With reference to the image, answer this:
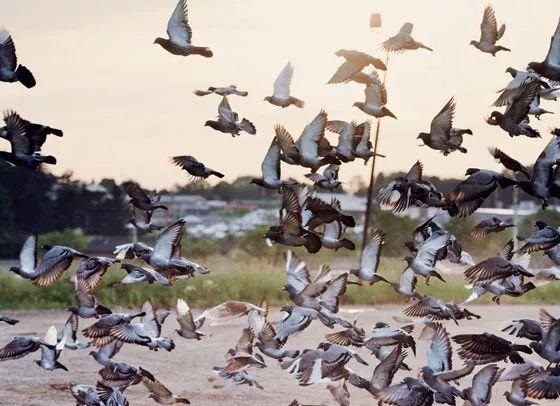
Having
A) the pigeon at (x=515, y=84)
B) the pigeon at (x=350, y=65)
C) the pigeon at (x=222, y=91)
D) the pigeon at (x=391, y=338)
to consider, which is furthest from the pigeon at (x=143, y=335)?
the pigeon at (x=515, y=84)

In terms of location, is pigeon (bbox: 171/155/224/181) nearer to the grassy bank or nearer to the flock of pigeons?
the flock of pigeons

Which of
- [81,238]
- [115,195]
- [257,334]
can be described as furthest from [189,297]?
[115,195]

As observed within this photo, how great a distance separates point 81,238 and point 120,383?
34.7m

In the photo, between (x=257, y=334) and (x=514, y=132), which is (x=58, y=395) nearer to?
(x=257, y=334)

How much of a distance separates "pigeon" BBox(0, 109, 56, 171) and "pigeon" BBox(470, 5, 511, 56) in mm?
4446

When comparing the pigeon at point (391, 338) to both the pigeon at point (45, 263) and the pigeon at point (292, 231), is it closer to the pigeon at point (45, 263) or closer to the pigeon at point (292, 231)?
the pigeon at point (292, 231)

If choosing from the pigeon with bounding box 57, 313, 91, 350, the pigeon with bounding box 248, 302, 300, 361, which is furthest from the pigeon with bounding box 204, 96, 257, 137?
the pigeon with bounding box 57, 313, 91, 350

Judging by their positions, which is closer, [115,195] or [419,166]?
[419,166]

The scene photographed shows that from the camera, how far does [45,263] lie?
1051cm

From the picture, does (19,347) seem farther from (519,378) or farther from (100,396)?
(519,378)

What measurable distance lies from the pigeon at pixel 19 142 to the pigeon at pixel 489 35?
4446 millimetres

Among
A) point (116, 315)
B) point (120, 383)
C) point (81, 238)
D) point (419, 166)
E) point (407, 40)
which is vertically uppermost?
point (407, 40)

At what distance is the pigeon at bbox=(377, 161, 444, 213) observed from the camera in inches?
397

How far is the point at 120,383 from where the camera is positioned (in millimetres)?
10438
